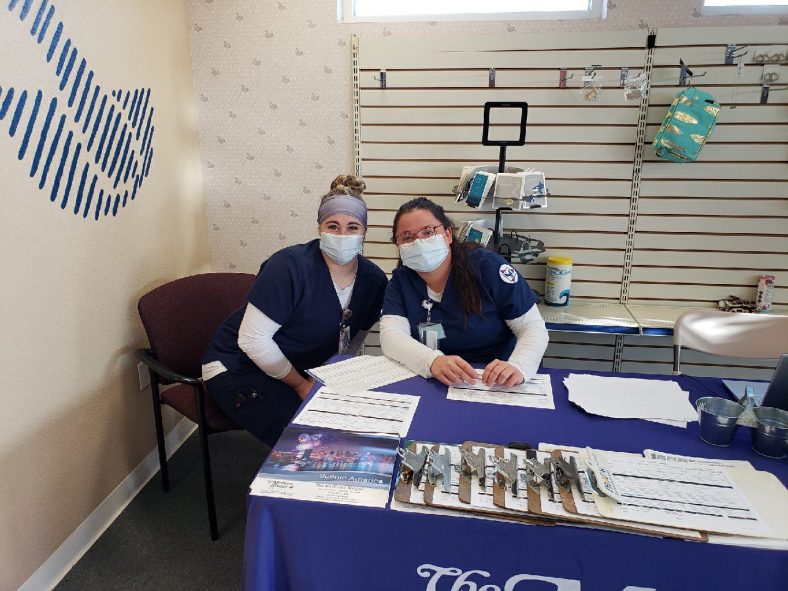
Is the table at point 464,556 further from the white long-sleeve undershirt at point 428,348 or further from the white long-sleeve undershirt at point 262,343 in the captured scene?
the white long-sleeve undershirt at point 262,343

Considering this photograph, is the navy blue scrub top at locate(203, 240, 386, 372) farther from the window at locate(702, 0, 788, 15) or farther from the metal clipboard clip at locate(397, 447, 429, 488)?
the window at locate(702, 0, 788, 15)

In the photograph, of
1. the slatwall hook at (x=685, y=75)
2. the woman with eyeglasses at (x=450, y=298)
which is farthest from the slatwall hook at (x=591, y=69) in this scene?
the woman with eyeglasses at (x=450, y=298)

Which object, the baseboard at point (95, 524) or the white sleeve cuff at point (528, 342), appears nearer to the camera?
the white sleeve cuff at point (528, 342)

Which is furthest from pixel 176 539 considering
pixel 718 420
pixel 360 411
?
pixel 718 420

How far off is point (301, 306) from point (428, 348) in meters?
0.67

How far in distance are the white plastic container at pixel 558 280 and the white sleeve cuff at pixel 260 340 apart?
1.79m

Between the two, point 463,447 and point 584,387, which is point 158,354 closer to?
point 463,447

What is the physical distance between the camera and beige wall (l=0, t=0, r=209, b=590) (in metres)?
2.03

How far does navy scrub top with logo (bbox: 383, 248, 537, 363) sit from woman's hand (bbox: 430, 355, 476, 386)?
35 cm

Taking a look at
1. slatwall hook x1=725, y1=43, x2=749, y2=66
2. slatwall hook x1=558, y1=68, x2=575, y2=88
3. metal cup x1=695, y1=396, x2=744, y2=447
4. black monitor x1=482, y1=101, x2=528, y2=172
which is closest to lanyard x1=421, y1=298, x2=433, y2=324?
metal cup x1=695, y1=396, x2=744, y2=447

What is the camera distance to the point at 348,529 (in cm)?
125

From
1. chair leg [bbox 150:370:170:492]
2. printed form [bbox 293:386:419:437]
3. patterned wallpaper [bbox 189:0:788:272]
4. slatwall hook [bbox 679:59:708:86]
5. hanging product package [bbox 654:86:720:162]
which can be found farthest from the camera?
patterned wallpaper [bbox 189:0:788:272]

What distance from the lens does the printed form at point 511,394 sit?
5.79 feet

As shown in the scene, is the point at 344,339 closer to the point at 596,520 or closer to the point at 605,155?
the point at 596,520
